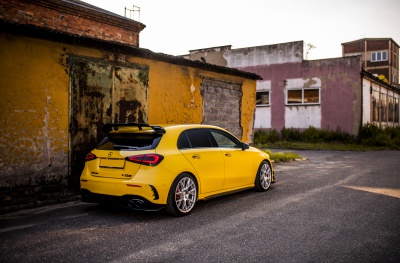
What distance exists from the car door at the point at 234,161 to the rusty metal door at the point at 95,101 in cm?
275

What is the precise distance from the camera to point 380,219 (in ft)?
17.4

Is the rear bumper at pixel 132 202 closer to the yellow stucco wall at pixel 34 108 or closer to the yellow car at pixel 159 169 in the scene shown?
the yellow car at pixel 159 169

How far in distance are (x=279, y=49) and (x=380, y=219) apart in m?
21.3

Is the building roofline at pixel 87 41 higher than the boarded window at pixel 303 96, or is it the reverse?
the boarded window at pixel 303 96

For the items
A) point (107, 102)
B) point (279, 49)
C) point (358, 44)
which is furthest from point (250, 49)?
point (358, 44)

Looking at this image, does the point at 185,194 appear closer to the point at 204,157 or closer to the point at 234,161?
the point at 204,157

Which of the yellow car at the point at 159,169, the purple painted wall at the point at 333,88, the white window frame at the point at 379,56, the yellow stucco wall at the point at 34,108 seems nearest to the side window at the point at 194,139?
the yellow car at the point at 159,169

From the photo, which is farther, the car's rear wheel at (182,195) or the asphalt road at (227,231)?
the car's rear wheel at (182,195)

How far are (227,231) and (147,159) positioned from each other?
1.62 m

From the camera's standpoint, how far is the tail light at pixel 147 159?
211 inches

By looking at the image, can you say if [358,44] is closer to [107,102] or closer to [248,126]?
[248,126]

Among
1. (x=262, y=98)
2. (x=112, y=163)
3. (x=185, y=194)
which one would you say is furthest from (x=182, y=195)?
(x=262, y=98)

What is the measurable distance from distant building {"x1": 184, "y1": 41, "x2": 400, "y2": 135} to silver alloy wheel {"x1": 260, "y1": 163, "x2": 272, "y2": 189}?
1692 cm

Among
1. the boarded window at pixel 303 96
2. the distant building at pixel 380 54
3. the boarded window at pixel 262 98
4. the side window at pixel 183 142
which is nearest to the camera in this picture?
the side window at pixel 183 142
